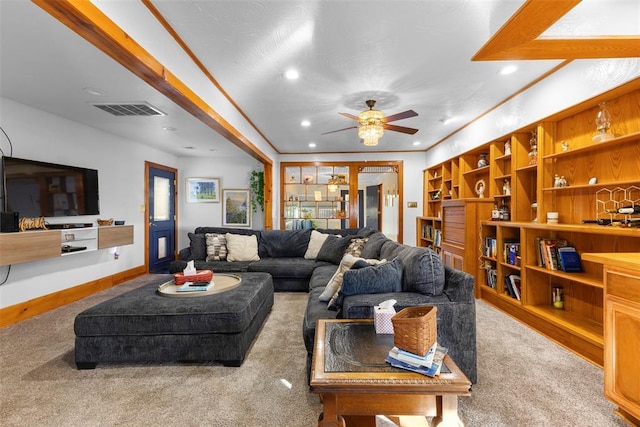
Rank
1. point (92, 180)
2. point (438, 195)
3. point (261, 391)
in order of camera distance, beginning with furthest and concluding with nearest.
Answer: point (438, 195), point (92, 180), point (261, 391)

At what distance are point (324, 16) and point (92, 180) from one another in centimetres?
407

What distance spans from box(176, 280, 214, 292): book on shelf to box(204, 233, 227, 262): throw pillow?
1695 mm

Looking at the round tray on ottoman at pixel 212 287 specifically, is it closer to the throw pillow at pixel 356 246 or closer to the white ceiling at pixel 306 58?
the throw pillow at pixel 356 246

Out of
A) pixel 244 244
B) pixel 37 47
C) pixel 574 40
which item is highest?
pixel 37 47

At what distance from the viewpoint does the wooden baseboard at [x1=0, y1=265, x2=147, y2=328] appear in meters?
3.22

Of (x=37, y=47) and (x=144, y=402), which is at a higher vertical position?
(x=37, y=47)

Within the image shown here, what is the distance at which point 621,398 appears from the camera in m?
1.62

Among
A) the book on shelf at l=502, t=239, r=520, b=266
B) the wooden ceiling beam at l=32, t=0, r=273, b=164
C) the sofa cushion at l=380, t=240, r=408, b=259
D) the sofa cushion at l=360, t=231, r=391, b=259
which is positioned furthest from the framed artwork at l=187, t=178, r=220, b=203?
the book on shelf at l=502, t=239, r=520, b=266

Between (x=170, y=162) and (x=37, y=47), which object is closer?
(x=37, y=47)

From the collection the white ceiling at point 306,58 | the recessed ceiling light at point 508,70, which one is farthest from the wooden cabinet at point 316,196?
the recessed ceiling light at point 508,70

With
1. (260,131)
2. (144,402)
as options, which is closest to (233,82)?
(260,131)

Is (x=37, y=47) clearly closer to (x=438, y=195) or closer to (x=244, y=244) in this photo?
(x=244, y=244)

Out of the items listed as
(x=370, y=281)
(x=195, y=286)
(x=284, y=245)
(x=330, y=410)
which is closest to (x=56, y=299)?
(x=195, y=286)

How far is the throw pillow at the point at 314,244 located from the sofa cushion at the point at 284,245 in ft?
0.42
